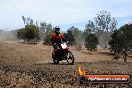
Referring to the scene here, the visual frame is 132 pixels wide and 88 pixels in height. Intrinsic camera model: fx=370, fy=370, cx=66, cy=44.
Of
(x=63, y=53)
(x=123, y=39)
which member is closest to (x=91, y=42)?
(x=123, y=39)

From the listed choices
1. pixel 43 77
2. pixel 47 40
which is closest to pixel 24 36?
pixel 47 40

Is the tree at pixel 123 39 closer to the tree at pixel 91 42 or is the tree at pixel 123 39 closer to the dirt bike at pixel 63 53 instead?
the tree at pixel 91 42

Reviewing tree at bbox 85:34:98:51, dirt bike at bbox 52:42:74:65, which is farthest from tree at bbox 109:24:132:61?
dirt bike at bbox 52:42:74:65

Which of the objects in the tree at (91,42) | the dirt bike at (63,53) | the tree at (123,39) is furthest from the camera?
the tree at (91,42)

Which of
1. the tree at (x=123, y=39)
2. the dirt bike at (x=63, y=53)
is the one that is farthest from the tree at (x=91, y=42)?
the dirt bike at (x=63, y=53)

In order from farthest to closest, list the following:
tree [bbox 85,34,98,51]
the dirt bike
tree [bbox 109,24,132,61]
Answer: tree [bbox 85,34,98,51]
tree [bbox 109,24,132,61]
the dirt bike

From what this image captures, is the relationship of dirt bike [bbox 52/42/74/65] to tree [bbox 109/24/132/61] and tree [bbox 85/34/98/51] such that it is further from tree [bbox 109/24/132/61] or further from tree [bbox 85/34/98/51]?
tree [bbox 85/34/98/51]

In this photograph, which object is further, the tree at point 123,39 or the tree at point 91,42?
the tree at point 91,42

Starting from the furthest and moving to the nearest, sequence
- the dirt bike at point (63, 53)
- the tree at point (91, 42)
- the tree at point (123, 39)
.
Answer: the tree at point (91, 42)
the tree at point (123, 39)
the dirt bike at point (63, 53)

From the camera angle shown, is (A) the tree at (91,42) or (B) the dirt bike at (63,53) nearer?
(B) the dirt bike at (63,53)

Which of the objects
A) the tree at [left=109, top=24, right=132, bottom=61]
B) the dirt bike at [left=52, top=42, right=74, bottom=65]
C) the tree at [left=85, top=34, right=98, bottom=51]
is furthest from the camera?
the tree at [left=85, top=34, right=98, bottom=51]

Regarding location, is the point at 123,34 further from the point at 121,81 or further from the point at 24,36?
the point at 121,81

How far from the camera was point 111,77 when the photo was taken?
9430mm

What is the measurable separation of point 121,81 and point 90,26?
158381mm
